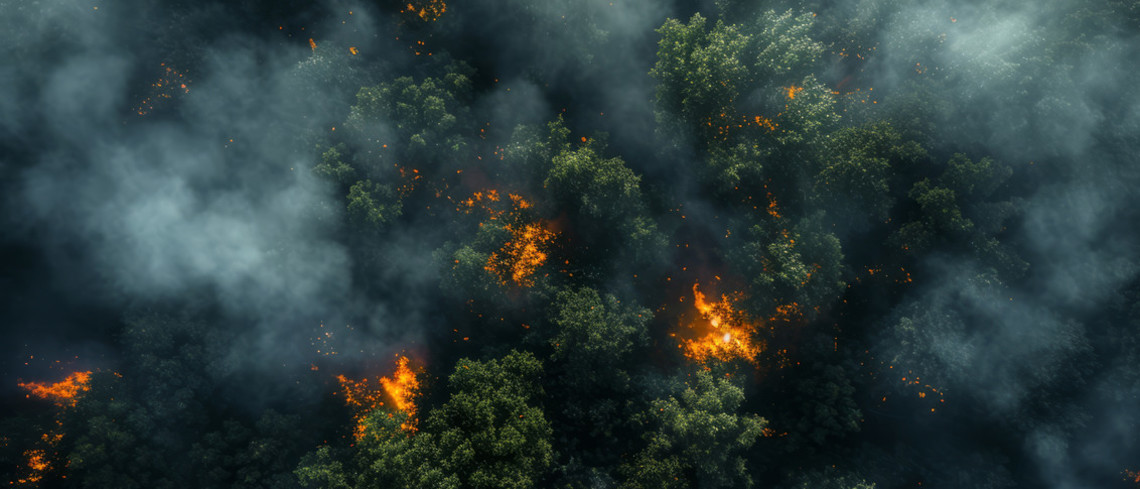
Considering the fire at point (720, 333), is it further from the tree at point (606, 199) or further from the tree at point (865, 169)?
the tree at point (865, 169)

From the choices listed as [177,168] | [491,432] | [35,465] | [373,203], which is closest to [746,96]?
[373,203]

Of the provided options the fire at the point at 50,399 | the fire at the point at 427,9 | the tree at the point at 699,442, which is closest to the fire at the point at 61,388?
the fire at the point at 50,399

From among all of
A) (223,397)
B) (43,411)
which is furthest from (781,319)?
(43,411)

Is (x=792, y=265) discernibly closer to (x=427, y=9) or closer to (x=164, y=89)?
(x=427, y=9)

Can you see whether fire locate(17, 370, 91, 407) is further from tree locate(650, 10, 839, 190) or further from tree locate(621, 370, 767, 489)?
tree locate(650, 10, 839, 190)

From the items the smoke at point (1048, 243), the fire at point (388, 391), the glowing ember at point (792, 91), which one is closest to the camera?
the smoke at point (1048, 243)

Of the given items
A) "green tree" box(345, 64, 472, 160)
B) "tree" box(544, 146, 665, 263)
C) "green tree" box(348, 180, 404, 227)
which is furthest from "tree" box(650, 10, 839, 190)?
"green tree" box(348, 180, 404, 227)

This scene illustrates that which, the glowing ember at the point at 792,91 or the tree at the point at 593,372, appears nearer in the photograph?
the tree at the point at 593,372

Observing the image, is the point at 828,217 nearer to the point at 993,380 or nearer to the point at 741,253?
the point at 741,253
